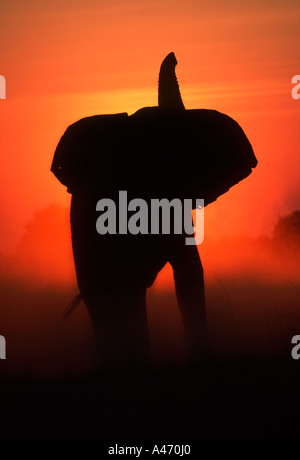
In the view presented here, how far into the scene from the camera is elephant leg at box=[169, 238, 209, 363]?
21.6 feet

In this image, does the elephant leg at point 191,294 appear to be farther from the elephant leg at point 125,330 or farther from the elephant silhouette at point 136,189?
the elephant leg at point 125,330

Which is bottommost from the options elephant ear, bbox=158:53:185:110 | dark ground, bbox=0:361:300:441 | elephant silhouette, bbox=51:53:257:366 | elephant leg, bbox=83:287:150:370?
dark ground, bbox=0:361:300:441

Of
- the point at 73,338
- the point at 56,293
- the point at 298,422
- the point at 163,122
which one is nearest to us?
the point at 298,422

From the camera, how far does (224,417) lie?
5.82 m

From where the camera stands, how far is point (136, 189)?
656 cm

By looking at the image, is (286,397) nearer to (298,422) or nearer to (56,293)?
(298,422)

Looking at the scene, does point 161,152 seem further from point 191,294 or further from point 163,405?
point 163,405

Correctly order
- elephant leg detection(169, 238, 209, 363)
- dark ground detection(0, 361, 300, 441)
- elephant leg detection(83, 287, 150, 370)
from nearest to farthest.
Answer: dark ground detection(0, 361, 300, 441) → elephant leg detection(83, 287, 150, 370) → elephant leg detection(169, 238, 209, 363)

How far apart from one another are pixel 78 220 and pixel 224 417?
159 cm

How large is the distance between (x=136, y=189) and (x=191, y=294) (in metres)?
0.73

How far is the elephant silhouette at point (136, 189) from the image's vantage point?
21.3 feet

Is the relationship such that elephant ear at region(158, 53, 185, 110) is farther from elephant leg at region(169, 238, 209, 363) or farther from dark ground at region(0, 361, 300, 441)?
dark ground at region(0, 361, 300, 441)

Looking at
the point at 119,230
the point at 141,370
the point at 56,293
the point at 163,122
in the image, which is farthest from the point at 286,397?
the point at 56,293

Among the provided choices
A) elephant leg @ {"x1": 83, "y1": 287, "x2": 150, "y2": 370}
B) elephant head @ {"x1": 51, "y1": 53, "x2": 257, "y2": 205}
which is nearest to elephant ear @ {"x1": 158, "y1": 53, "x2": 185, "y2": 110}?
elephant head @ {"x1": 51, "y1": 53, "x2": 257, "y2": 205}
